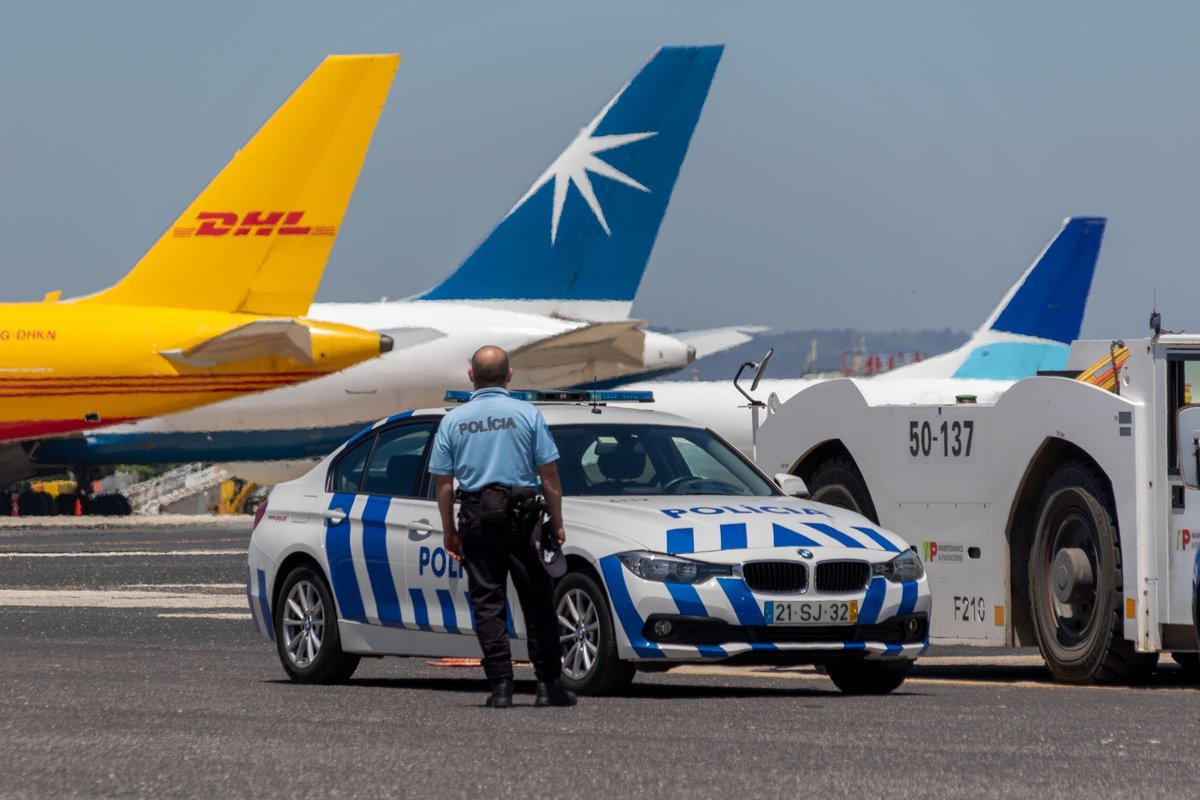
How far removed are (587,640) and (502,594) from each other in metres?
0.66

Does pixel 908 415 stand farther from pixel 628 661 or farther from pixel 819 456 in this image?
pixel 628 661

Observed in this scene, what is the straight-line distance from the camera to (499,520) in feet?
33.3

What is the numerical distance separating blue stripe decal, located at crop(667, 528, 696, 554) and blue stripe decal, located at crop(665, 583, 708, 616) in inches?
7.7

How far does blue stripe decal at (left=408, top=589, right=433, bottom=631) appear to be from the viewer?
1154 centimetres

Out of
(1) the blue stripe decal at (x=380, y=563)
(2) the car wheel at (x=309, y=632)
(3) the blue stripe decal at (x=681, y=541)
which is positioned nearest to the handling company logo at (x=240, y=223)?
(2) the car wheel at (x=309, y=632)

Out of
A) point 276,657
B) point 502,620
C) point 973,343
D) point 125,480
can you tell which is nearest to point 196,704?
point 502,620

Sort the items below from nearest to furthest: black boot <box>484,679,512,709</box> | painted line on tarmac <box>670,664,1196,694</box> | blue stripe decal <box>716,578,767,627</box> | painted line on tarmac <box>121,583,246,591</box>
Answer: black boot <box>484,679,512,709</box> < blue stripe decal <box>716,578,767,627</box> < painted line on tarmac <box>670,664,1196,694</box> < painted line on tarmac <box>121,583,246,591</box>

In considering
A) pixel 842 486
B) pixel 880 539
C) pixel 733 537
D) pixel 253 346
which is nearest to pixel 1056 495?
pixel 880 539

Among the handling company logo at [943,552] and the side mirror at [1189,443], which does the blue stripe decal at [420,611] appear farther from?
the side mirror at [1189,443]

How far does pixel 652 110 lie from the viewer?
4038 centimetres

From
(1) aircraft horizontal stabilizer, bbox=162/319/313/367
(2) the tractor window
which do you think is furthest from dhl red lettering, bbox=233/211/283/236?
(2) the tractor window

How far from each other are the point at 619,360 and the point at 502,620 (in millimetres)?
31775

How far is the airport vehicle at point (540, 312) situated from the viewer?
4044 centimetres

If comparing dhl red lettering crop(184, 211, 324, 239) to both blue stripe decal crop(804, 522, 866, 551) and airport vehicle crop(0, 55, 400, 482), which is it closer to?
airport vehicle crop(0, 55, 400, 482)
